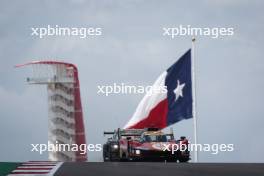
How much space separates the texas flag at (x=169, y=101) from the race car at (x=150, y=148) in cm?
288

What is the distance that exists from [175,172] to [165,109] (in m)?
14.4

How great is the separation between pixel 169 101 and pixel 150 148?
4549 mm

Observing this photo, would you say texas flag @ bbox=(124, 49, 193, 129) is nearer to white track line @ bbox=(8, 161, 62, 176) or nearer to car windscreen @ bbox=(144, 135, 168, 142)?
car windscreen @ bbox=(144, 135, 168, 142)

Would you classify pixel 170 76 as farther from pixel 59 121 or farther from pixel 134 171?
pixel 59 121

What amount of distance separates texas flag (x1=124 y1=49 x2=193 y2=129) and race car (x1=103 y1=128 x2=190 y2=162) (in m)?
2.88

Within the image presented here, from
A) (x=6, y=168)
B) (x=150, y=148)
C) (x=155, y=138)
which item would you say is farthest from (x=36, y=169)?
(x=155, y=138)

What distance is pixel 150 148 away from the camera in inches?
1148

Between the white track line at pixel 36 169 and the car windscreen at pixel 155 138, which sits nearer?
the white track line at pixel 36 169

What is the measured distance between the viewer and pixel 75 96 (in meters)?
97.6

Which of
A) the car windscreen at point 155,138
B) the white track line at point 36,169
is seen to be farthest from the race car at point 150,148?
the white track line at point 36,169

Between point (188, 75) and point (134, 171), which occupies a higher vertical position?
point (188, 75)

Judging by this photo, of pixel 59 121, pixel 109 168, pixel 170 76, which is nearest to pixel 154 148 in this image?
pixel 170 76

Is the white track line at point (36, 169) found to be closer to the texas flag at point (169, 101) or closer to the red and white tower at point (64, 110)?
the texas flag at point (169, 101)

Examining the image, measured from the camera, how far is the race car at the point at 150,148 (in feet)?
95.5
